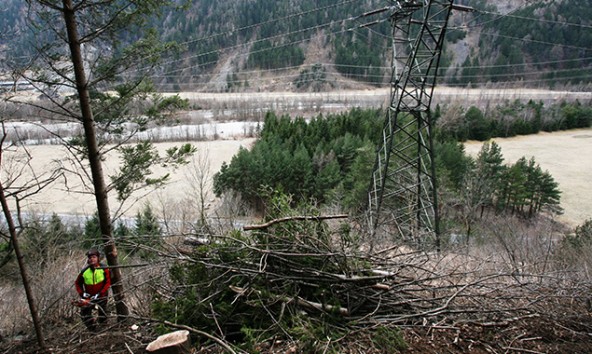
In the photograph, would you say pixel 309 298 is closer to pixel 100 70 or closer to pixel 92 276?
pixel 92 276

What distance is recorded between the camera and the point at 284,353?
338cm

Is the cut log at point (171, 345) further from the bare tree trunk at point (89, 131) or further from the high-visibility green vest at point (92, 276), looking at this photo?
the high-visibility green vest at point (92, 276)

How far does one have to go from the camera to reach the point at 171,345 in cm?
318

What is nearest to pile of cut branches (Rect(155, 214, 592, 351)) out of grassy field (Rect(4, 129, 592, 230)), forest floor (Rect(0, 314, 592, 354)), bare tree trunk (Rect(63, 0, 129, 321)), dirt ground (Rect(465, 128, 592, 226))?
forest floor (Rect(0, 314, 592, 354))

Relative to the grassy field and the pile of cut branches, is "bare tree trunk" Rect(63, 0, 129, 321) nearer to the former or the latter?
the pile of cut branches

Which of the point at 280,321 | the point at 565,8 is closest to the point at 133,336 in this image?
the point at 280,321

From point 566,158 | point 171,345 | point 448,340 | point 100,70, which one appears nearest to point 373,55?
point 566,158

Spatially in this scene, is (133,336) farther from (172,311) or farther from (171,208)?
(171,208)

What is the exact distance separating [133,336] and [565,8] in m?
131

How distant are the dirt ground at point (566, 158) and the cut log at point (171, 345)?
31804mm

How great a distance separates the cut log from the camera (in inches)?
124

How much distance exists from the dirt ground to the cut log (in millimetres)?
31804

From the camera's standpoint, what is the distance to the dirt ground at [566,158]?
29.5m

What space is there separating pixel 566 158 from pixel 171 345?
51446 mm
